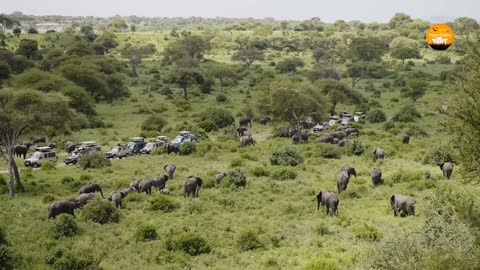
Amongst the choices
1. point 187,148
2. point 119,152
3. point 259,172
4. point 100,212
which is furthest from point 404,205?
point 119,152

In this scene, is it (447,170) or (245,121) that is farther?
(245,121)

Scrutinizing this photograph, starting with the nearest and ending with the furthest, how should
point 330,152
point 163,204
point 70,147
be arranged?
point 163,204 → point 330,152 → point 70,147

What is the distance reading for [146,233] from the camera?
77.5ft

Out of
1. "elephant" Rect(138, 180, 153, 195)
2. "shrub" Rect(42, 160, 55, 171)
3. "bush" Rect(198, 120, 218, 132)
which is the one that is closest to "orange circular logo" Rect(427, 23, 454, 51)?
"elephant" Rect(138, 180, 153, 195)

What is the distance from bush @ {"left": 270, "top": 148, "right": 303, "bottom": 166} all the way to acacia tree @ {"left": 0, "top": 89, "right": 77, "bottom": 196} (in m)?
18.2

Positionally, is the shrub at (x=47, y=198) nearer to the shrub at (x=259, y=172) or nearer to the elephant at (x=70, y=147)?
the shrub at (x=259, y=172)

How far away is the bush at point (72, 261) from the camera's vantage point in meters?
19.2

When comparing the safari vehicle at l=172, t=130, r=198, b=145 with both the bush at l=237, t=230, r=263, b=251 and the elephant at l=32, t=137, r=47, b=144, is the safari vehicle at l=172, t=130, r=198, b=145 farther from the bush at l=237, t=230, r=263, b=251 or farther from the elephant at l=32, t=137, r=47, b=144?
the bush at l=237, t=230, r=263, b=251

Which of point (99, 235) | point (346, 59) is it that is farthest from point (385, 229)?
point (346, 59)

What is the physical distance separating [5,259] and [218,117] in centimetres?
4766

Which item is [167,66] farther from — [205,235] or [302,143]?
[205,235]

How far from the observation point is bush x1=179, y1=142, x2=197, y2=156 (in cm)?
4791

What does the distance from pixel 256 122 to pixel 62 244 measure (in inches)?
1951

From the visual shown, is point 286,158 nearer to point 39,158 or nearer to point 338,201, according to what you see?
point 338,201
